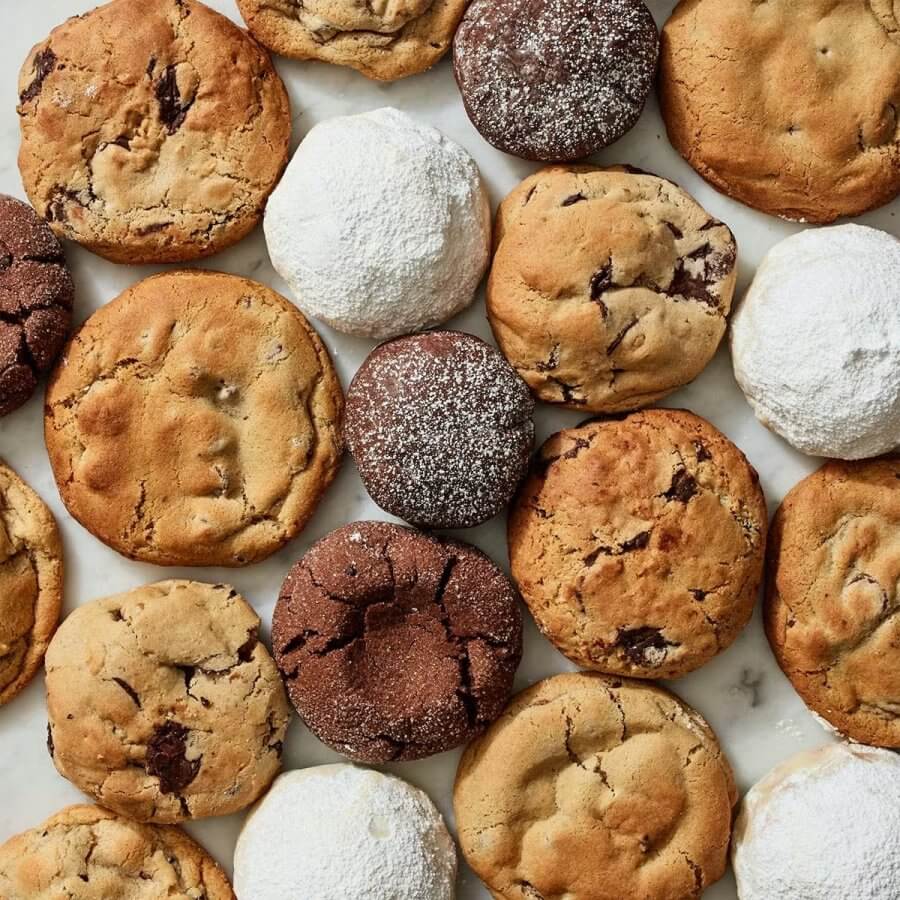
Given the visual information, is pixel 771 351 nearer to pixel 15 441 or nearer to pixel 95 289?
pixel 95 289

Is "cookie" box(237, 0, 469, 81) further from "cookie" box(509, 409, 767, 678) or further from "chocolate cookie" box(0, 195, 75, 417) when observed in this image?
"cookie" box(509, 409, 767, 678)

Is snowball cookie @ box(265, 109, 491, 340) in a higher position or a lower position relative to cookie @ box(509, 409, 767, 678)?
higher

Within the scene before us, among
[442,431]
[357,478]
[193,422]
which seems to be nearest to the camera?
[442,431]

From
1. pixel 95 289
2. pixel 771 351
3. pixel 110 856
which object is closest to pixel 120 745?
pixel 110 856

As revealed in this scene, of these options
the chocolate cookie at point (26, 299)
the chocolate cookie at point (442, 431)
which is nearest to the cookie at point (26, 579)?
the chocolate cookie at point (26, 299)

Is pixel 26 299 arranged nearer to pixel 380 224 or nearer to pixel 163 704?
pixel 380 224

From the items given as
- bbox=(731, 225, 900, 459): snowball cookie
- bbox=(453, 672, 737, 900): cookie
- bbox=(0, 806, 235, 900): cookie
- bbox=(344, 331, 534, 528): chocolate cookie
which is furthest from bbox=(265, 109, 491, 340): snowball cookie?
bbox=(0, 806, 235, 900): cookie

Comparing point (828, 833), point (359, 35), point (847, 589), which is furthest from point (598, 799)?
point (359, 35)

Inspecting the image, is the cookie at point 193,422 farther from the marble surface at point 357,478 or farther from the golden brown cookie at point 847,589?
the golden brown cookie at point 847,589
